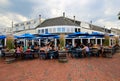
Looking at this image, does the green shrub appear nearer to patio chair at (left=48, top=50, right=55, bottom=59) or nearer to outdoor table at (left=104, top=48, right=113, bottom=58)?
patio chair at (left=48, top=50, right=55, bottom=59)

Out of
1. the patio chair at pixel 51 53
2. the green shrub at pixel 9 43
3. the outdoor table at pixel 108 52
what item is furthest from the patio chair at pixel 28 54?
the outdoor table at pixel 108 52

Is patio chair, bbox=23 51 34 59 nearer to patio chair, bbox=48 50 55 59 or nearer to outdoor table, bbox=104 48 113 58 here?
patio chair, bbox=48 50 55 59

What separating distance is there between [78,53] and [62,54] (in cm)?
205

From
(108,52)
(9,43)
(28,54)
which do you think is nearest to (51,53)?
(28,54)

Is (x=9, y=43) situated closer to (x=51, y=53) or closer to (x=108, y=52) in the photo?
(x=51, y=53)

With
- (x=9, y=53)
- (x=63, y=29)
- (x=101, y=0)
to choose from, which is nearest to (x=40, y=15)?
(x=63, y=29)

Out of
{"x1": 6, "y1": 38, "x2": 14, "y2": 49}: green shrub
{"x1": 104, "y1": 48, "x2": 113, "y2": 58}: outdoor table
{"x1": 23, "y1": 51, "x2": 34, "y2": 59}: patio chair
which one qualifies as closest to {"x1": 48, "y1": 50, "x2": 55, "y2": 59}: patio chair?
{"x1": 23, "y1": 51, "x2": 34, "y2": 59}: patio chair

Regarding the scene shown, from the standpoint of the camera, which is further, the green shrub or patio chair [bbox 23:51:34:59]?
patio chair [bbox 23:51:34:59]

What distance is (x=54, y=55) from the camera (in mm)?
11812

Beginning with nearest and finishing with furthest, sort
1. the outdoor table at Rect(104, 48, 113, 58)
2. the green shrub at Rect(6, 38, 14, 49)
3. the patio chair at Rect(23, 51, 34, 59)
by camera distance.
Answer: the green shrub at Rect(6, 38, 14, 49)
the patio chair at Rect(23, 51, 34, 59)
the outdoor table at Rect(104, 48, 113, 58)

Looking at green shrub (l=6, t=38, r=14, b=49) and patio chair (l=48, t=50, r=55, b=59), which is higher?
green shrub (l=6, t=38, r=14, b=49)

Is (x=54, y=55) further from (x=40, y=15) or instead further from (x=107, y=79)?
(x=40, y=15)

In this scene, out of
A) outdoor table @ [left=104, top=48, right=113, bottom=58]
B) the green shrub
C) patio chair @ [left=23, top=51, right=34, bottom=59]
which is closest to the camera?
the green shrub

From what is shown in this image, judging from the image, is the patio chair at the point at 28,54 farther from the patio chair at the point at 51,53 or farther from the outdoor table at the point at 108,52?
the outdoor table at the point at 108,52
